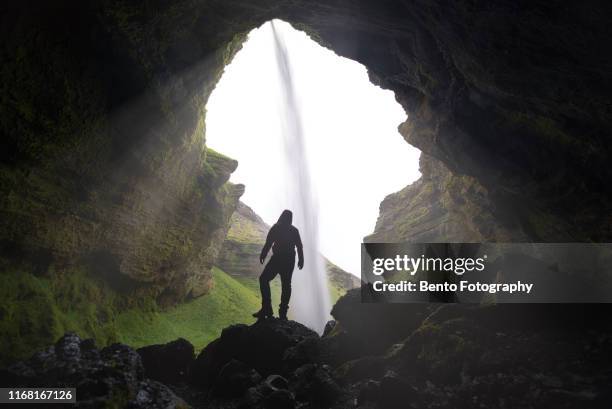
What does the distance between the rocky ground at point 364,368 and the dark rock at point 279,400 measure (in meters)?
0.02

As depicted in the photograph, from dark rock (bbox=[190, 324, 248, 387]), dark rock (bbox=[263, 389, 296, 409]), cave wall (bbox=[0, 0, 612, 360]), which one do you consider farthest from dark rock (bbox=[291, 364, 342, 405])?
cave wall (bbox=[0, 0, 612, 360])

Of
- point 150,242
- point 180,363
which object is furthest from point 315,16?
point 150,242

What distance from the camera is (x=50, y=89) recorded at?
11.1m

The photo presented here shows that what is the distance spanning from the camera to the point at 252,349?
1377cm

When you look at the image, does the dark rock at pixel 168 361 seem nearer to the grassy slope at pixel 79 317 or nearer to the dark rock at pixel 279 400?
the grassy slope at pixel 79 317

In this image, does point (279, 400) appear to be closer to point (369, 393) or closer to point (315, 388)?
point (315, 388)

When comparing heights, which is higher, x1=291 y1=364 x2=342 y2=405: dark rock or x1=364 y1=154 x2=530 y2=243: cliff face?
x1=364 y1=154 x2=530 y2=243: cliff face

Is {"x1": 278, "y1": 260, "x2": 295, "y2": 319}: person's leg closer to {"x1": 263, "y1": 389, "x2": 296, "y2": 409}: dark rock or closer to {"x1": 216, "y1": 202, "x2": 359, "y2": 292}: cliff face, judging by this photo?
{"x1": 263, "y1": 389, "x2": 296, "y2": 409}: dark rock

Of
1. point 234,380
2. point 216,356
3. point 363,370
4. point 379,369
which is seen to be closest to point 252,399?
point 234,380

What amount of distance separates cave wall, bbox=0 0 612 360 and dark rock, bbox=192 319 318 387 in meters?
5.54

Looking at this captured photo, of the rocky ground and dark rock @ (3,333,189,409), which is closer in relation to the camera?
dark rock @ (3,333,189,409)

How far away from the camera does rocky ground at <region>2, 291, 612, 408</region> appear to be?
8562 millimetres

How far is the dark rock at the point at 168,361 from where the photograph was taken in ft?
43.7

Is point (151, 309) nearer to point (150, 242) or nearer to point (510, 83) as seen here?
point (150, 242)
